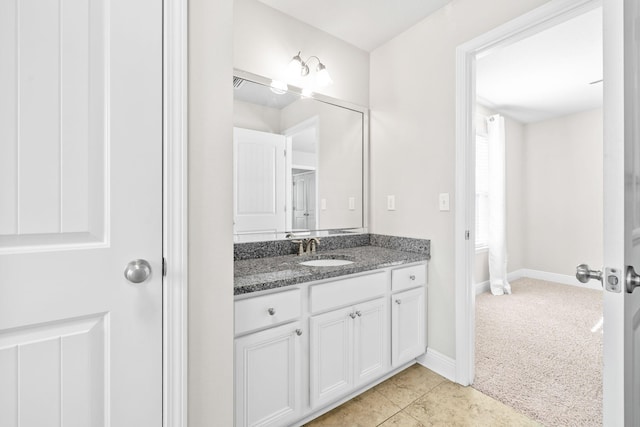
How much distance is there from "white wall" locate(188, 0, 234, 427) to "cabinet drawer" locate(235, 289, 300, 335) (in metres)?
0.23

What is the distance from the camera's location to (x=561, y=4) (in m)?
1.44

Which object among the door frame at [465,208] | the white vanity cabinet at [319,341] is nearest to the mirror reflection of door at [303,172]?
the white vanity cabinet at [319,341]

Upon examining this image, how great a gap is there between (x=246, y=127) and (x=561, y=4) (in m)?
1.81

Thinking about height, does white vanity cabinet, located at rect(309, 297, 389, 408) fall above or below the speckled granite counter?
below

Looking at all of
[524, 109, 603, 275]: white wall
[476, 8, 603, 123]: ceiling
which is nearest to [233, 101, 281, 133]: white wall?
[476, 8, 603, 123]: ceiling

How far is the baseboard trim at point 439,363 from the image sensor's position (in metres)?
1.94

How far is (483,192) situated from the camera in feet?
13.2

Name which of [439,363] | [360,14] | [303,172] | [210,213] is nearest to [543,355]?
[439,363]

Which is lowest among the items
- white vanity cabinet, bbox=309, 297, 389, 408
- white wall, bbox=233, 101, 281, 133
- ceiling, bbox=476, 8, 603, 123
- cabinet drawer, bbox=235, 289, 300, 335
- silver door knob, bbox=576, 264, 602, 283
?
white vanity cabinet, bbox=309, 297, 389, 408

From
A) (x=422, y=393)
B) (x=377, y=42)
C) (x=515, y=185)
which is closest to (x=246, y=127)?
(x=377, y=42)

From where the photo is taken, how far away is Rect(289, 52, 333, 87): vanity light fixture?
206 cm

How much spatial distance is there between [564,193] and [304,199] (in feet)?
13.9
